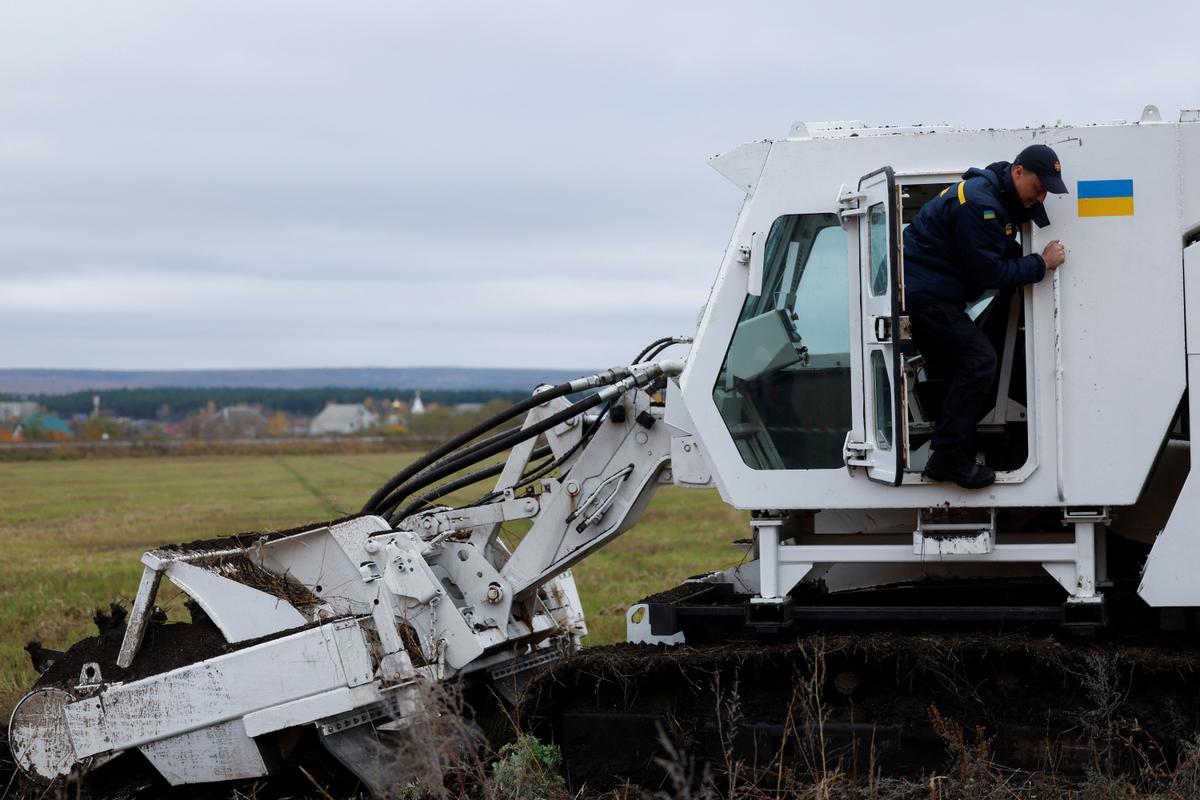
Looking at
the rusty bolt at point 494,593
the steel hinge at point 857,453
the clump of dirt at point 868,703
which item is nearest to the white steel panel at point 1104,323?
the steel hinge at point 857,453

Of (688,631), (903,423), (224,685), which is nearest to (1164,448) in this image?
(903,423)

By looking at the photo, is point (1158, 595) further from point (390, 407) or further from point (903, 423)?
point (390, 407)

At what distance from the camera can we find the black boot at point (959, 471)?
222 inches

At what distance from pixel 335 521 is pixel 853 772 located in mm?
2966

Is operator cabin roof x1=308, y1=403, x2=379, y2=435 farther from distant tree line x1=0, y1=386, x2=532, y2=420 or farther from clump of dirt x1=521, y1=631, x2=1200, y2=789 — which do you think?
clump of dirt x1=521, y1=631, x2=1200, y2=789

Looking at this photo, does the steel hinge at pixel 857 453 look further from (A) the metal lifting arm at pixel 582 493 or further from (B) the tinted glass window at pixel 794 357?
(A) the metal lifting arm at pixel 582 493

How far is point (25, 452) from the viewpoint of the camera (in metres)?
54.8

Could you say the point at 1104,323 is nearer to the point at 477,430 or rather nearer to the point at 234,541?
the point at 477,430

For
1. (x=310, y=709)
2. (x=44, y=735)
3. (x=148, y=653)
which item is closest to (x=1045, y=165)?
(x=310, y=709)

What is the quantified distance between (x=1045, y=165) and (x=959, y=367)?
908 millimetres

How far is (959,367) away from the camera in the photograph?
572 centimetres

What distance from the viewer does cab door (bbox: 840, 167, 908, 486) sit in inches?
215

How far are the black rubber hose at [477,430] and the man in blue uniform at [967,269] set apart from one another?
1.97 m

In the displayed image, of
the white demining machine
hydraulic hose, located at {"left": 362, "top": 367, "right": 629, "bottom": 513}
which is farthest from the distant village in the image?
the white demining machine
